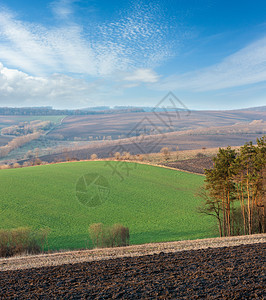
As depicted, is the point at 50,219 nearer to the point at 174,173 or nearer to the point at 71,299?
the point at 71,299

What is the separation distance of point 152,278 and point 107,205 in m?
30.7

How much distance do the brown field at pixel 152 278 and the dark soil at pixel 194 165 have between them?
50962mm

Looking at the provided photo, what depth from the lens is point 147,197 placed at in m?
45.4

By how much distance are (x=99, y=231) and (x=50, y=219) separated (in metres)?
11.0

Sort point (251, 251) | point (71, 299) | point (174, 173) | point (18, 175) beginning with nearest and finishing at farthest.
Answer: point (71, 299)
point (251, 251)
point (18, 175)
point (174, 173)

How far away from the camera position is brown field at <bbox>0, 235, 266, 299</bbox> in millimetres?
9156

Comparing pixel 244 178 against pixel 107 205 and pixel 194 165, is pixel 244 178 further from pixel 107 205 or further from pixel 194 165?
pixel 194 165

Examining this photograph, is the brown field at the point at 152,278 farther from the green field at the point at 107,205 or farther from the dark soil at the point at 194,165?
the dark soil at the point at 194,165

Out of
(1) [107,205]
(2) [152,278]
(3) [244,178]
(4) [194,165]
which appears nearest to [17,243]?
(2) [152,278]

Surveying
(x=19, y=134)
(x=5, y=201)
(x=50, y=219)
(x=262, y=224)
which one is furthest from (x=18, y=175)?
(x=19, y=134)

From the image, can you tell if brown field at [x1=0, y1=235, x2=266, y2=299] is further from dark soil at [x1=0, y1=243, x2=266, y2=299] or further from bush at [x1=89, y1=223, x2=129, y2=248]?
bush at [x1=89, y1=223, x2=129, y2=248]

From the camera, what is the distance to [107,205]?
41000 mm

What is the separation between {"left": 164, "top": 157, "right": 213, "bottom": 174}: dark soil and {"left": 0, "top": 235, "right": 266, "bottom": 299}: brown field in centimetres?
5096

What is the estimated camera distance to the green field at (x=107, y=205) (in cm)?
3106
